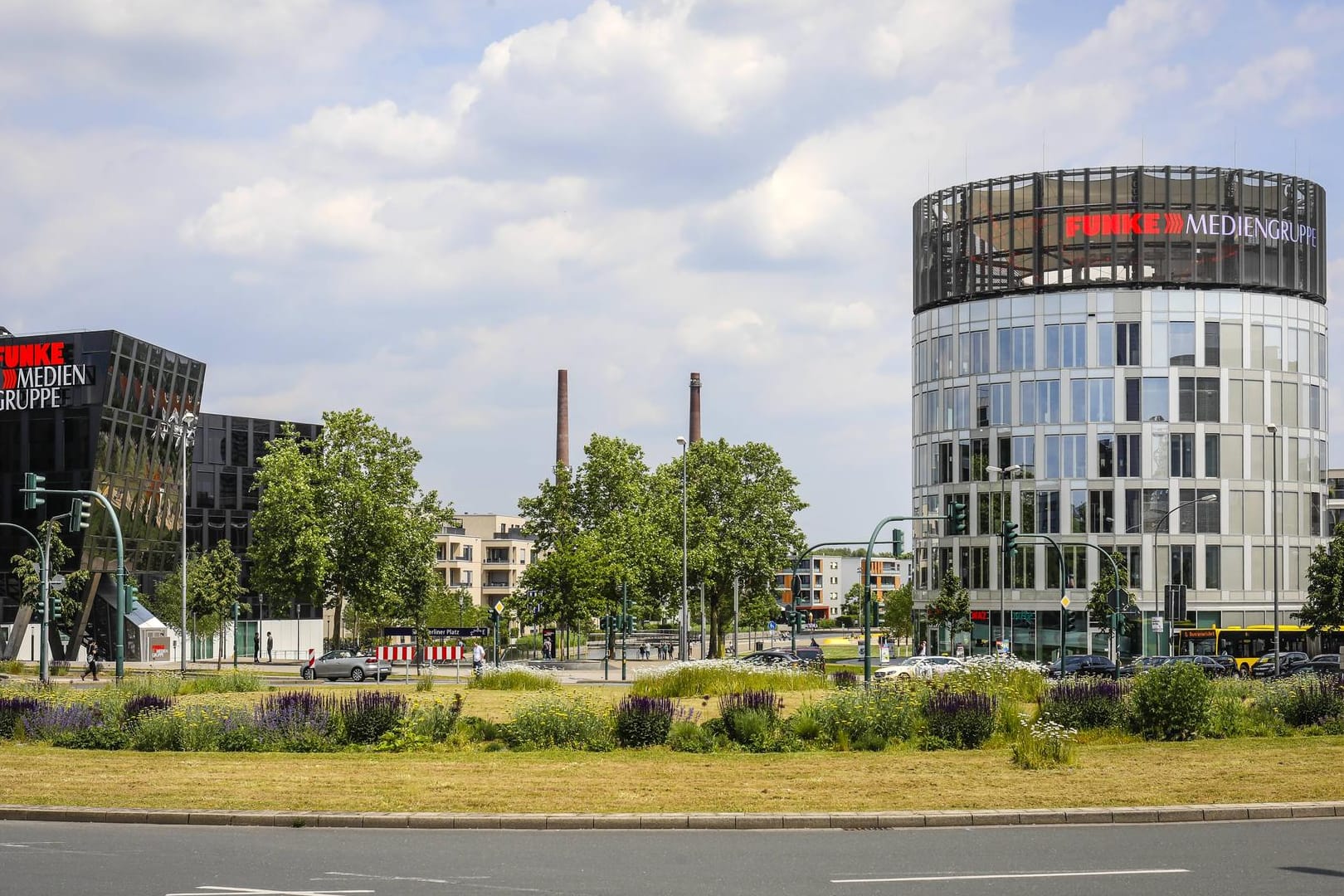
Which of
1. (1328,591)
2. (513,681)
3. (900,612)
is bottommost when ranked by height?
(900,612)

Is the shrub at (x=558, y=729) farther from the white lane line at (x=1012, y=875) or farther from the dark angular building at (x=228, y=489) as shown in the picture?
the dark angular building at (x=228, y=489)

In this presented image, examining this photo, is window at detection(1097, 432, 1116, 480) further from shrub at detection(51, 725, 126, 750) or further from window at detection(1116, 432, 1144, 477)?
shrub at detection(51, 725, 126, 750)

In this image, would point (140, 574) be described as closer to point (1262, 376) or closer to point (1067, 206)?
point (1067, 206)

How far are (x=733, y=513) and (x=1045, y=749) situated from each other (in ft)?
228

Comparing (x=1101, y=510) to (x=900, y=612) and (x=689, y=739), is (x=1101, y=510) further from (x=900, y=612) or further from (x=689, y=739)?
(x=689, y=739)

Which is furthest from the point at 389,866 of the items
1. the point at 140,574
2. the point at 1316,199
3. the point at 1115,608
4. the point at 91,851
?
the point at 1316,199

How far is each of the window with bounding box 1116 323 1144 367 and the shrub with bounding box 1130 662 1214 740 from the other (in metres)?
62.0

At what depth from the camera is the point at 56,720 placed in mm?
23391

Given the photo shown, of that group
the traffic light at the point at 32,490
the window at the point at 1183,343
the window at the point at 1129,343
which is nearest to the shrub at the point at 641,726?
the traffic light at the point at 32,490

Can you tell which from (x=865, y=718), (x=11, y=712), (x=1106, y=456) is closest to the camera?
(x=865, y=718)

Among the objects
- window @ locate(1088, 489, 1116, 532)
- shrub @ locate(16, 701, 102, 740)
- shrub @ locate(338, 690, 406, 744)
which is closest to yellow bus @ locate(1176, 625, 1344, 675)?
window @ locate(1088, 489, 1116, 532)

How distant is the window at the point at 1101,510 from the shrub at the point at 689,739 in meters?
63.8

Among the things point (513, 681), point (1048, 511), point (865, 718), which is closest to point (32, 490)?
point (513, 681)

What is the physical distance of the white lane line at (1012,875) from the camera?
1190 centimetres
